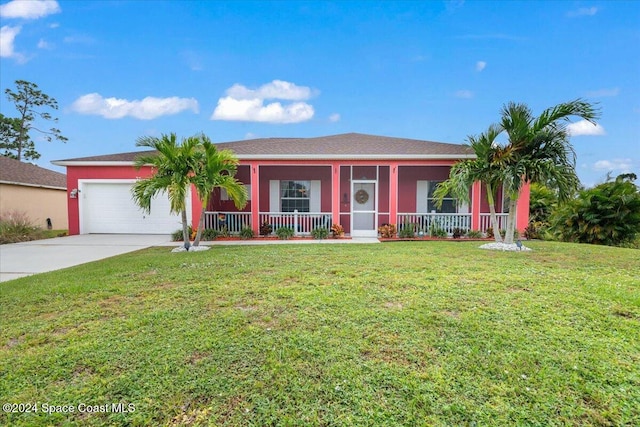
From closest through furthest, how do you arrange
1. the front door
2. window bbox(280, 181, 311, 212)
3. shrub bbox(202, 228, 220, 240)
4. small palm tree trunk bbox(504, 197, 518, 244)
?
small palm tree trunk bbox(504, 197, 518, 244) < shrub bbox(202, 228, 220, 240) < the front door < window bbox(280, 181, 311, 212)

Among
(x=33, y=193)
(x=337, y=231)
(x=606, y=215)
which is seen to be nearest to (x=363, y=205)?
(x=337, y=231)

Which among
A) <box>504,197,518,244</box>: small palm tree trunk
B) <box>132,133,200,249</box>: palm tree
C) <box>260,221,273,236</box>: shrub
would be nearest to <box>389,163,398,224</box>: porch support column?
<box>504,197,518,244</box>: small palm tree trunk

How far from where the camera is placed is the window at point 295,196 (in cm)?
1358

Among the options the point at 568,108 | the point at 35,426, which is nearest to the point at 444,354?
the point at 35,426

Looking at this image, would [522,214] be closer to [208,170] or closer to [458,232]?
[458,232]

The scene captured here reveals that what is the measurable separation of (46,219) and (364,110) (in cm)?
1991

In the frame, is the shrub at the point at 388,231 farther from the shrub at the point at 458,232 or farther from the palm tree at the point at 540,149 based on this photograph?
the palm tree at the point at 540,149

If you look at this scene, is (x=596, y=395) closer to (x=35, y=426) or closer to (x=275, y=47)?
(x=35, y=426)

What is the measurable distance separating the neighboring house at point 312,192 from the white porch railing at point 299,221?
0.04 m

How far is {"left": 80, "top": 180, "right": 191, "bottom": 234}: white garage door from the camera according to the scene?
12914 millimetres

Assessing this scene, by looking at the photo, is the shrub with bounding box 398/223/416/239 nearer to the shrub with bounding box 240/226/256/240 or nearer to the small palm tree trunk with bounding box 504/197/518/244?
the small palm tree trunk with bounding box 504/197/518/244

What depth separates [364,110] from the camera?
2089cm

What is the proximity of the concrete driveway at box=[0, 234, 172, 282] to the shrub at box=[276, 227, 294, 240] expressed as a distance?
3.83 metres

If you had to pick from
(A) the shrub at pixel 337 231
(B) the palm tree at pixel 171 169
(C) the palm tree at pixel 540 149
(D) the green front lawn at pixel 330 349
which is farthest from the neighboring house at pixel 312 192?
(D) the green front lawn at pixel 330 349
